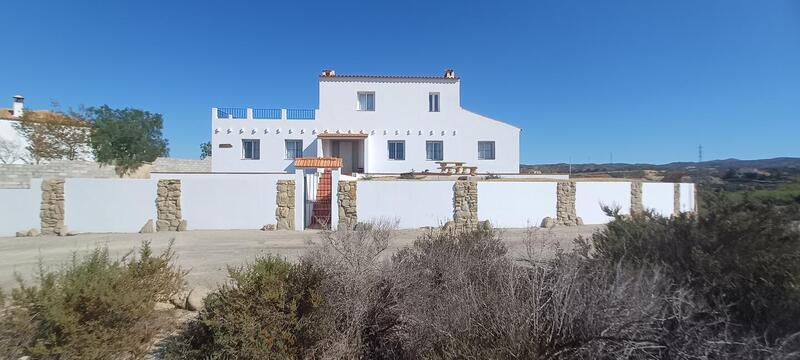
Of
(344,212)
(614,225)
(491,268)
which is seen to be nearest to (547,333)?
(491,268)

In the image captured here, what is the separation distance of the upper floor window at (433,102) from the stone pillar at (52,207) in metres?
15.7

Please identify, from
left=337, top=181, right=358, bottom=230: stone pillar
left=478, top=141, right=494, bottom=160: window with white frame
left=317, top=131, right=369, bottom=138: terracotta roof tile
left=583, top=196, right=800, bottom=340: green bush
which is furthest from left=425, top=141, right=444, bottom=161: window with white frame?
left=583, top=196, right=800, bottom=340: green bush

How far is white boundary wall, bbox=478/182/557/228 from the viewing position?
11922 mm

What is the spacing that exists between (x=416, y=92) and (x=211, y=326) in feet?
58.6

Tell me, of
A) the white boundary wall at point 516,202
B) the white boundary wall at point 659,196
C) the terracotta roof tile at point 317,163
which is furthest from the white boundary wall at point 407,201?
the white boundary wall at point 659,196

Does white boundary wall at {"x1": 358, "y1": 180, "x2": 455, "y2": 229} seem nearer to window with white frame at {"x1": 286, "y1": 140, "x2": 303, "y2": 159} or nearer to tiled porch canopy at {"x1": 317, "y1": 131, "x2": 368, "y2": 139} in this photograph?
tiled porch canopy at {"x1": 317, "y1": 131, "x2": 368, "y2": 139}

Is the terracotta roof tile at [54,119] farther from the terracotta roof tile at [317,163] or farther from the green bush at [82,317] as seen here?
the green bush at [82,317]

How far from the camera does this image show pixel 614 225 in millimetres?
4383

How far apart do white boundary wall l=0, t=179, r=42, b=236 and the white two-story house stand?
8.73 meters

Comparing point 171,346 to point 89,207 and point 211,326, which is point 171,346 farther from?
point 89,207

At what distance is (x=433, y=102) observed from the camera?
19.6 m

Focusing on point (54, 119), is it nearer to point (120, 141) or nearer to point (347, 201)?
point (120, 141)

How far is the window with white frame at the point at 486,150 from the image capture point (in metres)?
19.5

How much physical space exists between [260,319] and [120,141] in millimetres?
25047
